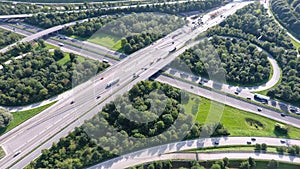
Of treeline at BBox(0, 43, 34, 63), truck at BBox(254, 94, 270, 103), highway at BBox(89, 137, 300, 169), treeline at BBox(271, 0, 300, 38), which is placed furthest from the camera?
treeline at BBox(271, 0, 300, 38)

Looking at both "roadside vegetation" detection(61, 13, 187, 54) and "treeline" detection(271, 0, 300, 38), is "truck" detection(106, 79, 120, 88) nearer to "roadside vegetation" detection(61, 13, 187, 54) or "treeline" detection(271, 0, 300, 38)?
"roadside vegetation" detection(61, 13, 187, 54)

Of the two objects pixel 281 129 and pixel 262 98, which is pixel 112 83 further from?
pixel 281 129

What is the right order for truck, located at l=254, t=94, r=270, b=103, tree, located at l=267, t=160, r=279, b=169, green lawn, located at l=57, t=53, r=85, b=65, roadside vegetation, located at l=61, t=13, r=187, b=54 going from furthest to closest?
roadside vegetation, located at l=61, t=13, r=187, b=54 → green lawn, located at l=57, t=53, r=85, b=65 → truck, located at l=254, t=94, r=270, b=103 → tree, located at l=267, t=160, r=279, b=169

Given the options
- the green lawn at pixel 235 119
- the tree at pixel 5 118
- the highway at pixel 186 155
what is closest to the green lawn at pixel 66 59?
the tree at pixel 5 118

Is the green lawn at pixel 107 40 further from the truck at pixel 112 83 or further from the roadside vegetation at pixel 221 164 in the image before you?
the roadside vegetation at pixel 221 164

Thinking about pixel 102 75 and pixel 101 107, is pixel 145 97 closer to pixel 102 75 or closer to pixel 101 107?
pixel 101 107

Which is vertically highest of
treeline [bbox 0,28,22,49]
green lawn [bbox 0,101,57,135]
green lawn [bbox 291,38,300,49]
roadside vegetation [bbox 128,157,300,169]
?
green lawn [bbox 291,38,300,49]

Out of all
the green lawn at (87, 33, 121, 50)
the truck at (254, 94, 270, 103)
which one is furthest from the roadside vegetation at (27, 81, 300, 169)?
the green lawn at (87, 33, 121, 50)
